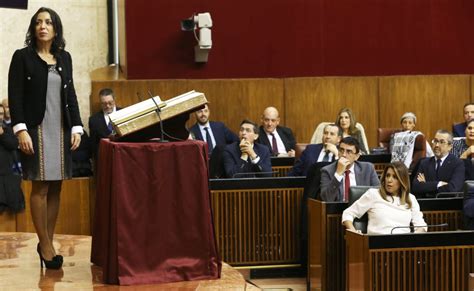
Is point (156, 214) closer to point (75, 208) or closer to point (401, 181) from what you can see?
point (401, 181)

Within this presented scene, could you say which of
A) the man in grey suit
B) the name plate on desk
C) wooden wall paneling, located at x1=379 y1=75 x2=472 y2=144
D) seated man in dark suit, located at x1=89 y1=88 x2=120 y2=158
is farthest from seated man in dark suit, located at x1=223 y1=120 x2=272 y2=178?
the name plate on desk

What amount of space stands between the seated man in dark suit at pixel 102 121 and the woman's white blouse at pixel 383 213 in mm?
3635

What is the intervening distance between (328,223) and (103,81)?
4.27 meters

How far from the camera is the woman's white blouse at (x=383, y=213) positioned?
24.6 feet

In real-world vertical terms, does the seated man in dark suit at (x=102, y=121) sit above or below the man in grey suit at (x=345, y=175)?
above

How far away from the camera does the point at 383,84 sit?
1218 cm

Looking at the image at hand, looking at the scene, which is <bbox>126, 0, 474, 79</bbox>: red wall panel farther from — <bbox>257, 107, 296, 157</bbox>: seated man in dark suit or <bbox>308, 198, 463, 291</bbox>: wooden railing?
<bbox>308, 198, 463, 291</bbox>: wooden railing

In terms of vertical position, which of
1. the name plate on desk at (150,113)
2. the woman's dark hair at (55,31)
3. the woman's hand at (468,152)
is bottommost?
the woman's hand at (468,152)

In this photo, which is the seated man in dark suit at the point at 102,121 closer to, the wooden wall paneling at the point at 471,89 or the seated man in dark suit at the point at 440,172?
the seated man in dark suit at the point at 440,172

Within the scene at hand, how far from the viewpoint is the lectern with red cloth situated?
17.1 feet

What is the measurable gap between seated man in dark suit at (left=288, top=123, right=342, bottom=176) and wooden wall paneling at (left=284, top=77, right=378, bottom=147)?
2574 mm

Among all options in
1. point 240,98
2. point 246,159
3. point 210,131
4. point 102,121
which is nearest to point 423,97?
point 240,98

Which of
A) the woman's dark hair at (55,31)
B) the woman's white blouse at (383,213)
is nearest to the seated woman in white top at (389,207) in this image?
the woman's white blouse at (383,213)

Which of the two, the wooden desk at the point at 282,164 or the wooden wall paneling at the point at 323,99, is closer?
the wooden desk at the point at 282,164
